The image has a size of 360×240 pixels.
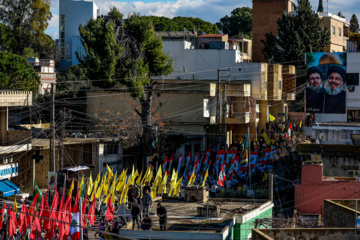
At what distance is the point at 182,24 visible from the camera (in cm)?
8175

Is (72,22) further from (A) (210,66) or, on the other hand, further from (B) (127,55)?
(B) (127,55)

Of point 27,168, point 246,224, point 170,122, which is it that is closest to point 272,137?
point 170,122

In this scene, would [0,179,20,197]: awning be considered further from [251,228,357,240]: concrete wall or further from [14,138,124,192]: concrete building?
[251,228,357,240]: concrete wall

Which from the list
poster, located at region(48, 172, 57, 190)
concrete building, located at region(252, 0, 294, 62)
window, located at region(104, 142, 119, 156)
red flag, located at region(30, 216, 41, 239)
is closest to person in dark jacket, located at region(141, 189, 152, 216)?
red flag, located at region(30, 216, 41, 239)

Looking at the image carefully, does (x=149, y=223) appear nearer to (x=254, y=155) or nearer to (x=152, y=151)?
(x=254, y=155)

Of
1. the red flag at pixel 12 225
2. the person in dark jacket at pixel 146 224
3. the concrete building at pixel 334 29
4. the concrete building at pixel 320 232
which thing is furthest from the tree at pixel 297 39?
the concrete building at pixel 320 232

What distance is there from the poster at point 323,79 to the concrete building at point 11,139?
20.5 meters

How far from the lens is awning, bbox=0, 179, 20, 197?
2995 centimetres

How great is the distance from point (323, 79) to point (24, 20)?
90.7ft

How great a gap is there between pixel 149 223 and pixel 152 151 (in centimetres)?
2403

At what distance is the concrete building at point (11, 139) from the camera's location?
1251 inches

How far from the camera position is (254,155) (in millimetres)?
33344

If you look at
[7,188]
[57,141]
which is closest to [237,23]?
[57,141]

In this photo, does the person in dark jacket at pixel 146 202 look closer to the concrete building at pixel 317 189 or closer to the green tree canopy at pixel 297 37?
the concrete building at pixel 317 189
